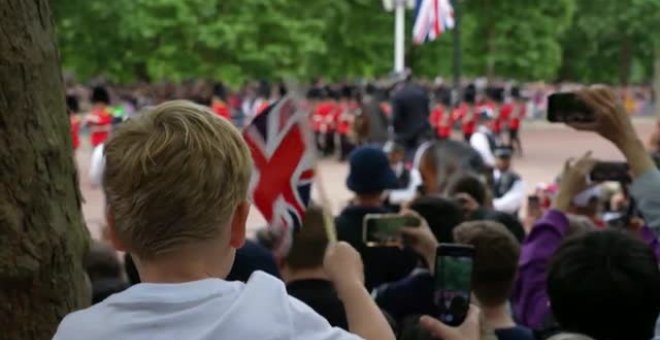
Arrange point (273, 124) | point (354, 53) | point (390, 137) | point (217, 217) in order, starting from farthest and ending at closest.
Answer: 1. point (354, 53)
2. point (390, 137)
3. point (273, 124)
4. point (217, 217)

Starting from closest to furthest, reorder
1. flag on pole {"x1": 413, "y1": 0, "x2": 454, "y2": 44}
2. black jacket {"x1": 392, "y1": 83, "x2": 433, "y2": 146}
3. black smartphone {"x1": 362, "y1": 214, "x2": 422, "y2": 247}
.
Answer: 1. black smartphone {"x1": 362, "y1": 214, "x2": 422, "y2": 247}
2. flag on pole {"x1": 413, "y1": 0, "x2": 454, "y2": 44}
3. black jacket {"x1": 392, "y1": 83, "x2": 433, "y2": 146}

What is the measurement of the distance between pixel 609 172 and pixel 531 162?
75.2ft

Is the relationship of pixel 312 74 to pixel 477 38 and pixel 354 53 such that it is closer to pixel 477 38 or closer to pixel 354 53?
pixel 354 53

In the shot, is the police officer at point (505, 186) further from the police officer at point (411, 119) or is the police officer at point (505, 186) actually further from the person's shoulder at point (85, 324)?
the person's shoulder at point (85, 324)

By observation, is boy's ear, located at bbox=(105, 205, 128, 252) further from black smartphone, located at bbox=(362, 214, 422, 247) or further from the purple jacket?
the purple jacket

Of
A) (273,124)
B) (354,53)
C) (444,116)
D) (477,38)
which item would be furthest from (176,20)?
(273,124)

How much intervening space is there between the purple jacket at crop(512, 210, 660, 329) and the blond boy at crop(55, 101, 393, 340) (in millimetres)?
2449

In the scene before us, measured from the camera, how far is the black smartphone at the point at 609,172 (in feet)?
17.1

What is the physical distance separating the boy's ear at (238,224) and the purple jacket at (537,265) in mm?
2401

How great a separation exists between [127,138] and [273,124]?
8.07 feet

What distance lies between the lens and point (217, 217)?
6.55 feet

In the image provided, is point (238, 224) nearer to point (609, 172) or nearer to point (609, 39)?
point (609, 172)

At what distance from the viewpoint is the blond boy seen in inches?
77.2

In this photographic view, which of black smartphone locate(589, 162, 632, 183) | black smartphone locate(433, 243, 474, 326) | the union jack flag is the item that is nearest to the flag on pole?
Result: black smartphone locate(589, 162, 632, 183)
